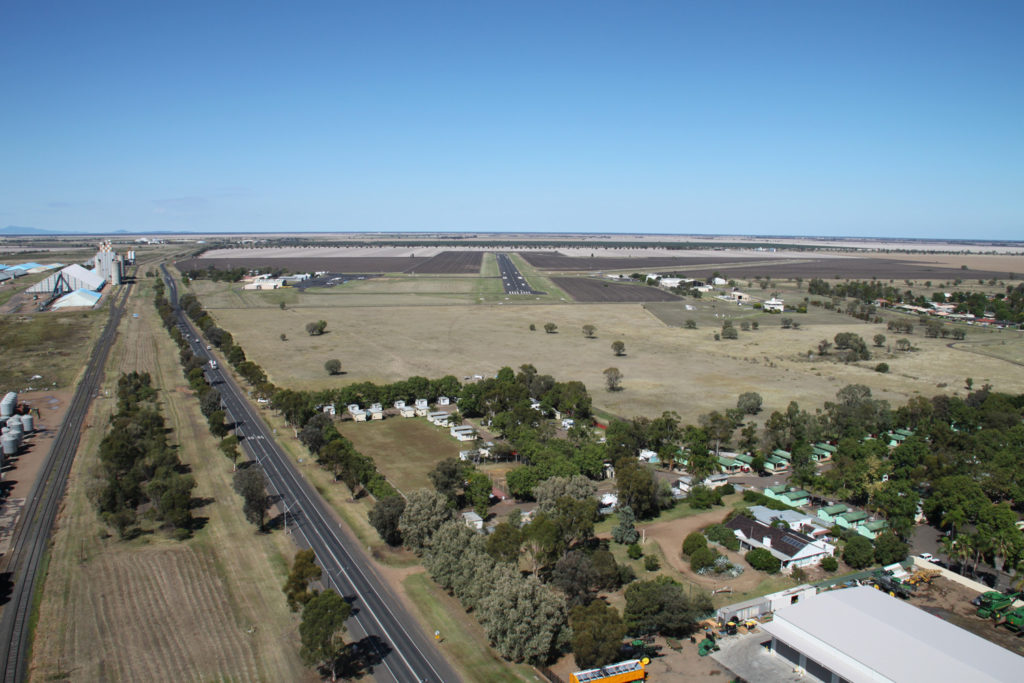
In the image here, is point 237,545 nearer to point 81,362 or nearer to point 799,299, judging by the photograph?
point 81,362

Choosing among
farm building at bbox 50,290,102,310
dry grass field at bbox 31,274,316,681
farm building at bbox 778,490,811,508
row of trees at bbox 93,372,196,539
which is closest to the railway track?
dry grass field at bbox 31,274,316,681

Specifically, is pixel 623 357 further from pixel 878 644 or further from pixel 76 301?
pixel 76 301

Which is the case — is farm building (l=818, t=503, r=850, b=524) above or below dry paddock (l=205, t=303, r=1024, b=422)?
below

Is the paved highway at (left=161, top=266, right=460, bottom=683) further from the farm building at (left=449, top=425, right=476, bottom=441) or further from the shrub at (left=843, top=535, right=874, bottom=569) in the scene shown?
the shrub at (left=843, top=535, right=874, bottom=569)

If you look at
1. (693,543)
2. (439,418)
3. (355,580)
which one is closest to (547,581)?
(693,543)

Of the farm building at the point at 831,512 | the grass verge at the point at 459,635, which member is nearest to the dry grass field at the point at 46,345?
the grass verge at the point at 459,635
